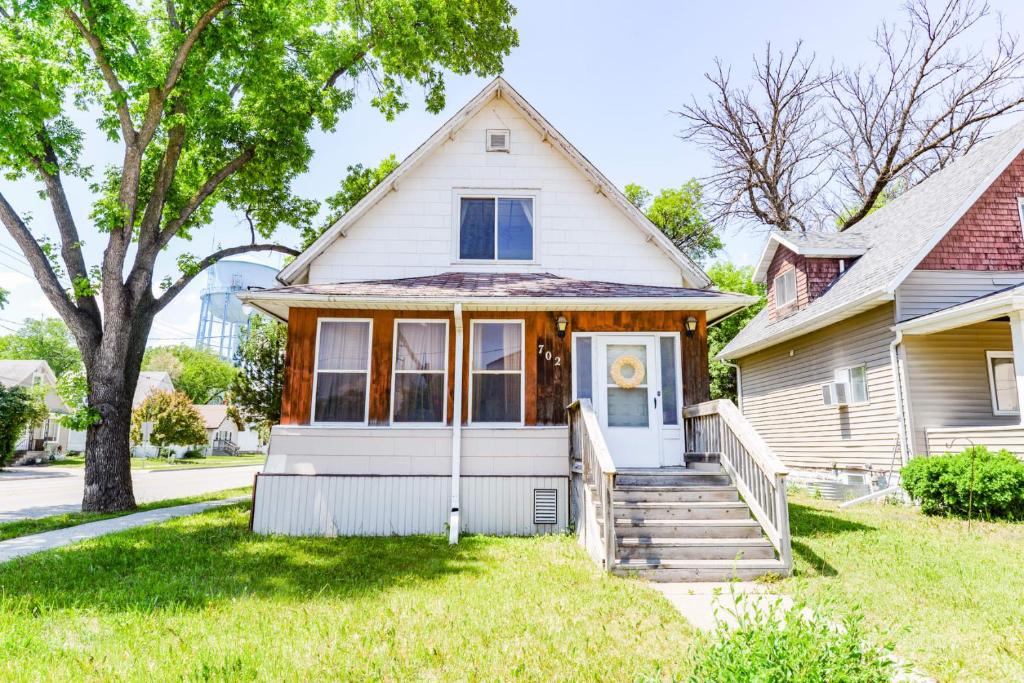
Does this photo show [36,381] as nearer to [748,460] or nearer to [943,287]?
[748,460]

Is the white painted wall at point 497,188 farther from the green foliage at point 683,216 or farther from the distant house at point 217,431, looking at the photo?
the distant house at point 217,431

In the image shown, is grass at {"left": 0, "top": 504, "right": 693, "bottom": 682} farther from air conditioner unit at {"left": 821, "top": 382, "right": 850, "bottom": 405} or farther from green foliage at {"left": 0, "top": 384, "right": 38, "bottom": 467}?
green foliage at {"left": 0, "top": 384, "right": 38, "bottom": 467}

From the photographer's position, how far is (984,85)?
748 inches

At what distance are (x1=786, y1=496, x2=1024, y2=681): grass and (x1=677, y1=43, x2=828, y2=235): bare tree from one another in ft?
54.4

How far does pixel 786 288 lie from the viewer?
1508 centimetres

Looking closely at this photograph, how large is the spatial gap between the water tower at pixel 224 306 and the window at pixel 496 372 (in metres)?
54.1

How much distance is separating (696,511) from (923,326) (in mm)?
6194

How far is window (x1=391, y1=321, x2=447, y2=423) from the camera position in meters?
9.04

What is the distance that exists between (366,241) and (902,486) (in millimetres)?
9910

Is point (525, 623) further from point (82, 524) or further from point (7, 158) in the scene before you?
point (7, 158)

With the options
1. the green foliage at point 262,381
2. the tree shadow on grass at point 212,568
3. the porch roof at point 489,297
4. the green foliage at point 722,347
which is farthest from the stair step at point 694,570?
the green foliage at point 722,347

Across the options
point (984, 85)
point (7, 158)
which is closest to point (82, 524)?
point (7, 158)

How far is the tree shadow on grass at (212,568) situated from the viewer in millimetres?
5133

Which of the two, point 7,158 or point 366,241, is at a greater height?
point 7,158
